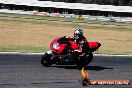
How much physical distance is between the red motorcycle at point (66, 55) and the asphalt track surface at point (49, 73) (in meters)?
0.25

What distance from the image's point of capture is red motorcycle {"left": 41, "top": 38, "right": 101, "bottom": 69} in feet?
47.7

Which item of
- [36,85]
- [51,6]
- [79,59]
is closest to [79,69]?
[79,59]

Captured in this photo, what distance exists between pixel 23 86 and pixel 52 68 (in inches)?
145

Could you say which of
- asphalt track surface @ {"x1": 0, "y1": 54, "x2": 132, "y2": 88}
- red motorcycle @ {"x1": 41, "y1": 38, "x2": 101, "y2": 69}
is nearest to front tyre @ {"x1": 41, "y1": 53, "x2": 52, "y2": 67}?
red motorcycle @ {"x1": 41, "y1": 38, "x2": 101, "y2": 69}

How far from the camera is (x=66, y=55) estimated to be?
14688mm

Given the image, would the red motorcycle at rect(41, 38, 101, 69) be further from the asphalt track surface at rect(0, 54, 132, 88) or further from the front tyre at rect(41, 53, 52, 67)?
the asphalt track surface at rect(0, 54, 132, 88)

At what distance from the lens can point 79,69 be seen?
14.5 metres

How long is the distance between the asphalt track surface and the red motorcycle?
0.82ft

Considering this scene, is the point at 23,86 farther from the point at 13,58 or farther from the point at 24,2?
the point at 24,2

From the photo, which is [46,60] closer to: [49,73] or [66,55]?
[66,55]

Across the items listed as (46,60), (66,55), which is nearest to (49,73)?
(46,60)

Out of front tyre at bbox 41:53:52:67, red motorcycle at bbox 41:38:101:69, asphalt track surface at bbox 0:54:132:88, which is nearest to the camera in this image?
asphalt track surface at bbox 0:54:132:88

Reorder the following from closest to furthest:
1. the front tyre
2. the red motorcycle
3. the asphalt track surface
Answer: the asphalt track surface → the front tyre → the red motorcycle

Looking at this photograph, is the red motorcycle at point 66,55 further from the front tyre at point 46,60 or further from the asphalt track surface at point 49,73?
the asphalt track surface at point 49,73
